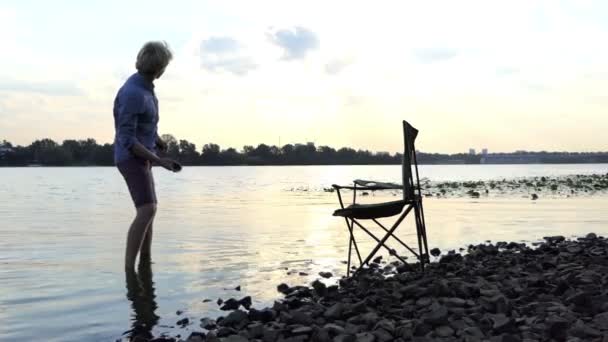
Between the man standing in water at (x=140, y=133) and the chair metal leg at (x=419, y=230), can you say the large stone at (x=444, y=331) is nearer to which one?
the chair metal leg at (x=419, y=230)

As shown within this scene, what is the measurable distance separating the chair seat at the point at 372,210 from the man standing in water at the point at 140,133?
63.9 inches

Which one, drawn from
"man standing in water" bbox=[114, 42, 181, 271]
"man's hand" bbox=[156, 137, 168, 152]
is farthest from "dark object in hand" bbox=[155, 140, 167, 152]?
"man standing in water" bbox=[114, 42, 181, 271]

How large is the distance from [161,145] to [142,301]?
5.27 ft

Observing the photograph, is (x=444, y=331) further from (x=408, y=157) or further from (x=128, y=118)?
(x=128, y=118)

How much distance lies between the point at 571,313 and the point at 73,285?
15.1ft

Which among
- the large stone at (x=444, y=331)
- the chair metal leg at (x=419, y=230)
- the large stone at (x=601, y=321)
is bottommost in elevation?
the large stone at (x=444, y=331)

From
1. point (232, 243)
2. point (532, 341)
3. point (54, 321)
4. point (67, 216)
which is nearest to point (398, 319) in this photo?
point (532, 341)

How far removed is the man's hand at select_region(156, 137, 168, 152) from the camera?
593 cm

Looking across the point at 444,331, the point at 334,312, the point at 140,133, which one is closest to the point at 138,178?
the point at 140,133

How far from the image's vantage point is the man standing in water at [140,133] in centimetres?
533

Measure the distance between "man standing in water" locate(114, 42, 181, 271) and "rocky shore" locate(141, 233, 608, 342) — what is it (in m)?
1.22

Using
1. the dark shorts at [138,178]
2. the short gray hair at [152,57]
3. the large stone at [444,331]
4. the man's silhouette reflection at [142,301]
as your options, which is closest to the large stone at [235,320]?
→ the man's silhouette reflection at [142,301]

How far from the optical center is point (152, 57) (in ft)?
18.0

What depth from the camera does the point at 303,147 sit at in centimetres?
11731
